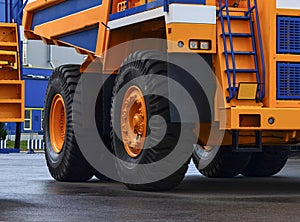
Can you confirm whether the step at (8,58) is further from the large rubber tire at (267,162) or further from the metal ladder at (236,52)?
the large rubber tire at (267,162)

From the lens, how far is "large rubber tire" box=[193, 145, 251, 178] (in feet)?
42.7

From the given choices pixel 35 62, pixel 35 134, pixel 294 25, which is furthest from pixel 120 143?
pixel 35 62

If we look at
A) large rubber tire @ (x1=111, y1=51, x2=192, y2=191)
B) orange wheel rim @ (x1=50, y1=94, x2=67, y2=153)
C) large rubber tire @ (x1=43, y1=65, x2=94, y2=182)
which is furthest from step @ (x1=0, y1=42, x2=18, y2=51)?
orange wheel rim @ (x1=50, y1=94, x2=67, y2=153)

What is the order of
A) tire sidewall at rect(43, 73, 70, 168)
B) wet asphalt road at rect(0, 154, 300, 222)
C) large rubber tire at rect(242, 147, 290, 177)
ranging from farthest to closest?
1. large rubber tire at rect(242, 147, 290, 177)
2. tire sidewall at rect(43, 73, 70, 168)
3. wet asphalt road at rect(0, 154, 300, 222)

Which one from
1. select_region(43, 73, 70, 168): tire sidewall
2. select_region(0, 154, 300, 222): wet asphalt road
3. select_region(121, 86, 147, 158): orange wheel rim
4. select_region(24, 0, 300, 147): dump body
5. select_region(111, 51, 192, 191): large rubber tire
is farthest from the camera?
select_region(43, 73, 70, 168): tire sidewall

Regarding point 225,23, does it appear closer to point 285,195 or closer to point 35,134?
point 285,195

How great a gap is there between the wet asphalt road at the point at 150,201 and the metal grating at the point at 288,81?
3.51 feet

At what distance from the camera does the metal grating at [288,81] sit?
9883 mm

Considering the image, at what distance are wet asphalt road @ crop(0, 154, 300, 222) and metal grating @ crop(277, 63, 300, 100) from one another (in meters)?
1.07

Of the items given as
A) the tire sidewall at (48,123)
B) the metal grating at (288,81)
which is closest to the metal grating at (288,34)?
the metal grating at (288,81)

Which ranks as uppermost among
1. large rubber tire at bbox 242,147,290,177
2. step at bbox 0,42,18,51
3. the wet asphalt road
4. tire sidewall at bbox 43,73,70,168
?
step at bbox 0,42,18,51

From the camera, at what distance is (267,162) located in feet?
44.3

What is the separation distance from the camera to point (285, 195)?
10.0 meters

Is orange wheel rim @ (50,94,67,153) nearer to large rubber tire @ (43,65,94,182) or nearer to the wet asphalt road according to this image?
large rubber tire @ (43,65,94,182)
